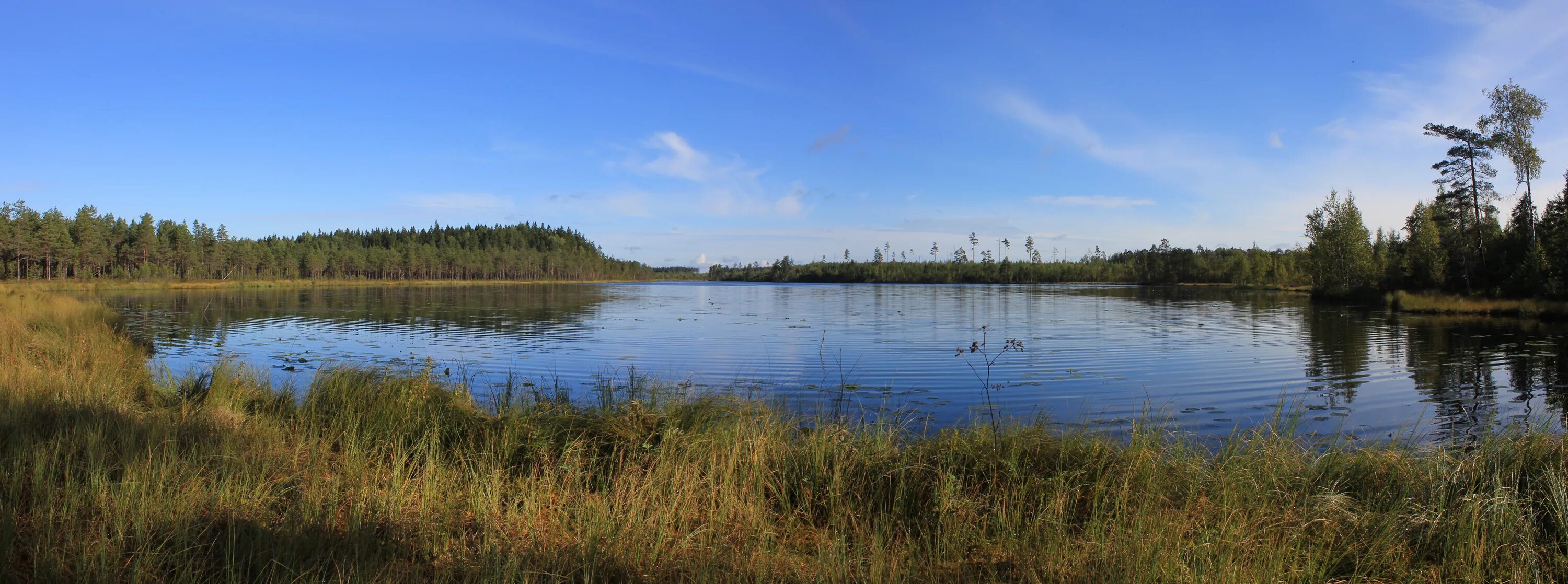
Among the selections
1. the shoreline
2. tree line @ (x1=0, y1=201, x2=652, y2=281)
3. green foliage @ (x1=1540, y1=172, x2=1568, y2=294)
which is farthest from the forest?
tree line @ (x1=0, y1=201, x2=652, y2=281)

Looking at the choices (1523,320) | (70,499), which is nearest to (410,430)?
(70,499)

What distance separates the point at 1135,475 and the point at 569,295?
72.0m

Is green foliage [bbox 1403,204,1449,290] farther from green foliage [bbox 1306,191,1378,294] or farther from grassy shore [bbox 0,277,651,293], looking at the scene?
grassy shore [bbox 0,277,651,293]

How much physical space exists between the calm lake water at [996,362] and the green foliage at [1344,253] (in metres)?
26.5

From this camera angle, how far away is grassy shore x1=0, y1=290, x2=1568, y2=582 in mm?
4004

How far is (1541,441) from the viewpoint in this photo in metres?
5.81

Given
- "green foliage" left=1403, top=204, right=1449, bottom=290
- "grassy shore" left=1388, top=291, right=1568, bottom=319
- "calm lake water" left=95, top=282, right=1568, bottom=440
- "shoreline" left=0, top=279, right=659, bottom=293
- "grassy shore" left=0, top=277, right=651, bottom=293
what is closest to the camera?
"calm lake water" left=95, top=282, right=1568, bottom=440

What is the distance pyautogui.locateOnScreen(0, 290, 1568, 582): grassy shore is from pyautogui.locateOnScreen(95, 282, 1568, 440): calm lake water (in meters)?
1.29

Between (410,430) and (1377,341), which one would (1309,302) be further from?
(410,430)

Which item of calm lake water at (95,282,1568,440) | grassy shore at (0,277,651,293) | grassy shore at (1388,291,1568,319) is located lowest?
calm lake water at (95,282,1568,440)

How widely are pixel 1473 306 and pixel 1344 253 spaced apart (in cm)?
2894

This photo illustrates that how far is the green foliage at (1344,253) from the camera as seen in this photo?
60.7 m

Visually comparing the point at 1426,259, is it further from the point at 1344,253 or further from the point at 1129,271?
the point at 1129,271

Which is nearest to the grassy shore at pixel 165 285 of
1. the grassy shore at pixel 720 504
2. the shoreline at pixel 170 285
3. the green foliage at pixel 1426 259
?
the shoreline at pixel 170 285
